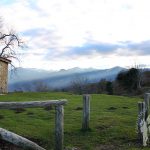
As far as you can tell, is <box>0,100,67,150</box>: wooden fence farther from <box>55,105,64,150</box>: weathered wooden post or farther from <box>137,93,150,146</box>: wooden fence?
<box>137,93,150,146</box>: wooden fence

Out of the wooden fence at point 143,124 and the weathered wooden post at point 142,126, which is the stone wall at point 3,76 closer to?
the wooden fence at point 143,124

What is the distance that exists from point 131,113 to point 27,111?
596 centimetres

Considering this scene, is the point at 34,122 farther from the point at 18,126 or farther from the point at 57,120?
the point at 57,120

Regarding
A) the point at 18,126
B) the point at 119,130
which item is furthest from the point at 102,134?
the point at 18,126

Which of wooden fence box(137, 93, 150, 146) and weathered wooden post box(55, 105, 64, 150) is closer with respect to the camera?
weathered wooden post box(55, 105, 64, 150)

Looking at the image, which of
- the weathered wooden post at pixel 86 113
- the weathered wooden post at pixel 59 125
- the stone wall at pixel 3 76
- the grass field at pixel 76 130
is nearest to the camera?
the weathered wooden post at pixel 59 125

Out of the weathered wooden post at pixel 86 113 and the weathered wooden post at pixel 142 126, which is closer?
the weathered wooden post at pixel 142 126

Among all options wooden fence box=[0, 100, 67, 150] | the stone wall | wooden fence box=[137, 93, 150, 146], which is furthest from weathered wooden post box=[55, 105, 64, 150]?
the stone wall

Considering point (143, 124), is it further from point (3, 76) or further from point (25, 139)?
point (3, 76)

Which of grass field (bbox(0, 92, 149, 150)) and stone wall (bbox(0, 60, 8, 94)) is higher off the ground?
stone wall (bbox(0, 60, 8, 94))

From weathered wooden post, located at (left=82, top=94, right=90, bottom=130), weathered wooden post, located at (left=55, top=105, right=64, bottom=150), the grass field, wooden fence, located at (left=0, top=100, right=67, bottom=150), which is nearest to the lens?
wooden fence, located at (left=0, top=100, right=67, bottom=150)

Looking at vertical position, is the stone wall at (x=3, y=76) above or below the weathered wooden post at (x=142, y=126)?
above

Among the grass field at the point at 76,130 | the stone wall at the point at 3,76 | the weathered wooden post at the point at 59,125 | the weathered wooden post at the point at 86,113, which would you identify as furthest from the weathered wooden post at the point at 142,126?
the stone wall at the point at 3,76

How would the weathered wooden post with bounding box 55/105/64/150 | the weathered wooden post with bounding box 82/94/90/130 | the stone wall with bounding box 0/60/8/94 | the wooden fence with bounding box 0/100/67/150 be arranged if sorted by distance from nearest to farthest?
the wooden fence with bounding box 0/100/67/150 < the weathered wooden post with bounding box 55/105/64/150 < the weathered wooden post with bounding box 82/94/90/130 < the stone wall with bounding box 0/60/8/94
